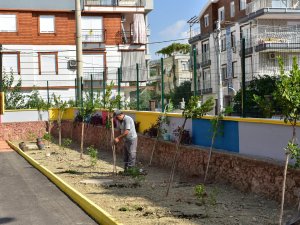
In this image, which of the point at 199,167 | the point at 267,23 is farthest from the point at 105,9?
the point at 199,167

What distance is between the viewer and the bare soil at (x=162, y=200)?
8156 mm

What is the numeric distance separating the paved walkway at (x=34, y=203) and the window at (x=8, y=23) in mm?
30650

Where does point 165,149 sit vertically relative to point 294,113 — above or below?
below

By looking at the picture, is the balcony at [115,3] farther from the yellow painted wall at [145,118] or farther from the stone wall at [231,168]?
the stone wall at [231,168]

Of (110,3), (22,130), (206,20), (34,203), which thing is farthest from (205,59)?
(206,20)

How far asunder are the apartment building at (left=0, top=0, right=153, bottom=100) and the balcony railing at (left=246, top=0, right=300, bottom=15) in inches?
380

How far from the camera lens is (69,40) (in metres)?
45.9

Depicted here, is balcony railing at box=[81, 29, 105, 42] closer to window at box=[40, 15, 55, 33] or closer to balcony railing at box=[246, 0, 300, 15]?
window at box=[40, 15, 55, 33]

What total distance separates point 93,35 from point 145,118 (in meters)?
30.2

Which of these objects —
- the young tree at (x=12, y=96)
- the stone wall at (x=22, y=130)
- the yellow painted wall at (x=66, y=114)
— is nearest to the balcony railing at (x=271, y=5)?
the young tree at (x=12, y=96)

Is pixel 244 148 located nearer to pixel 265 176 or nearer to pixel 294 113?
pixel 265 176

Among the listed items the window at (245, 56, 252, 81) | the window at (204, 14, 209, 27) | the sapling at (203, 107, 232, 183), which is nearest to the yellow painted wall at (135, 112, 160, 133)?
the sapling at (203, 107, 232, 183)

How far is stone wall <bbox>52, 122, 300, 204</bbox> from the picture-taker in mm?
9250

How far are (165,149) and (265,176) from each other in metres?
5.07
